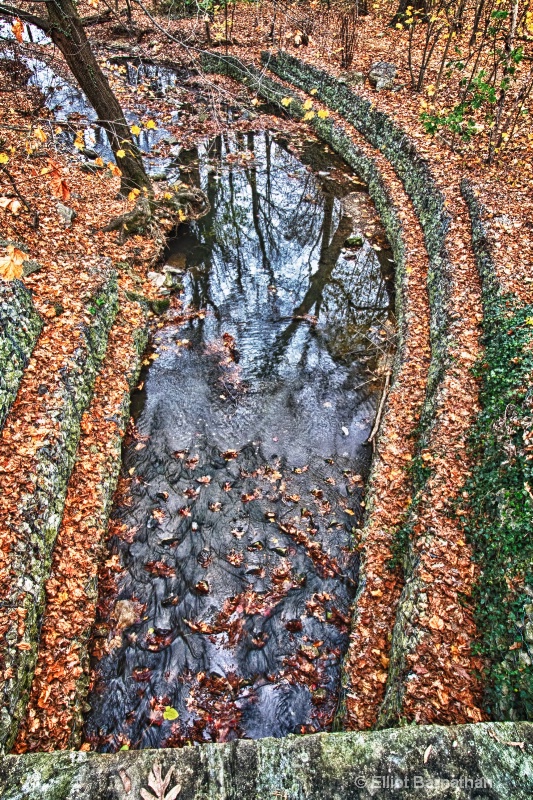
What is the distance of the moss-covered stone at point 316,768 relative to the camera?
3154 mm

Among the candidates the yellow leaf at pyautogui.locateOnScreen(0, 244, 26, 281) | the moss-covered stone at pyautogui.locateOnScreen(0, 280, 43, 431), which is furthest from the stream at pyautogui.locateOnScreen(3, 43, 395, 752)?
the yellow leaf at pyautogui.locateOnScreen(0, 244, 26, 281)

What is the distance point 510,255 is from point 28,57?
2238 centimetres

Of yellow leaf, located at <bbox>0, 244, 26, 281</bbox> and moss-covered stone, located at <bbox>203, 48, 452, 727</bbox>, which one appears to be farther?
moss-covered stone, located at <bbox>203, 48, 452, 727</bbox>

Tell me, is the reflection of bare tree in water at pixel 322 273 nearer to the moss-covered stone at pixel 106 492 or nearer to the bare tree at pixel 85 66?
the moss-covered stone at pixel 106 492

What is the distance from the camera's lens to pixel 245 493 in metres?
6.82

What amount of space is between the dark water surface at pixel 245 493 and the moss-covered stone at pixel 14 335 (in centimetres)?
200

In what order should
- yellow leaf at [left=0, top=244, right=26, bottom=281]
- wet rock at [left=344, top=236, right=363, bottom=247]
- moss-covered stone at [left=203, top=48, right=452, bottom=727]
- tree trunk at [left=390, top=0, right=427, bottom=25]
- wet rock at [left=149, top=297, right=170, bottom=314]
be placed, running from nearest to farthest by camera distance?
yellow leaf at [left=0, top=244, right=26, bottom=281]
moss-covered stone at [left=203, top=48, right=452, bottom=727]
wet rock at [left=149, top=297, right=170, bottom=314]
wet rock at [left=344, top=236, right=363, bottom=247]
tree trunk at [left=390, top=0, right=427, bottom=25]

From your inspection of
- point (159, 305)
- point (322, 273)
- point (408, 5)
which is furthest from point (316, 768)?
point (408, 5)

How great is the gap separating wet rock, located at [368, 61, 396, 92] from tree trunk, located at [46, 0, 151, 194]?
9996 mm

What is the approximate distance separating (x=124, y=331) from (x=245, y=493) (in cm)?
418

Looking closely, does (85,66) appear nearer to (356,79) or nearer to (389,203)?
(389,203)

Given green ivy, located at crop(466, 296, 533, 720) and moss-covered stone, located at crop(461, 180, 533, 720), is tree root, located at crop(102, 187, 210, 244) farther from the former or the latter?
green ivy, located at crop(466, 296, 533, 720)

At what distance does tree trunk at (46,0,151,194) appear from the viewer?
8359 mm

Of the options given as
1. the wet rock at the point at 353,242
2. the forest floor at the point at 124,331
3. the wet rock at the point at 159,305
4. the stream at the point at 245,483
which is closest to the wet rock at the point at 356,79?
the forest floor at the point at 124,331
